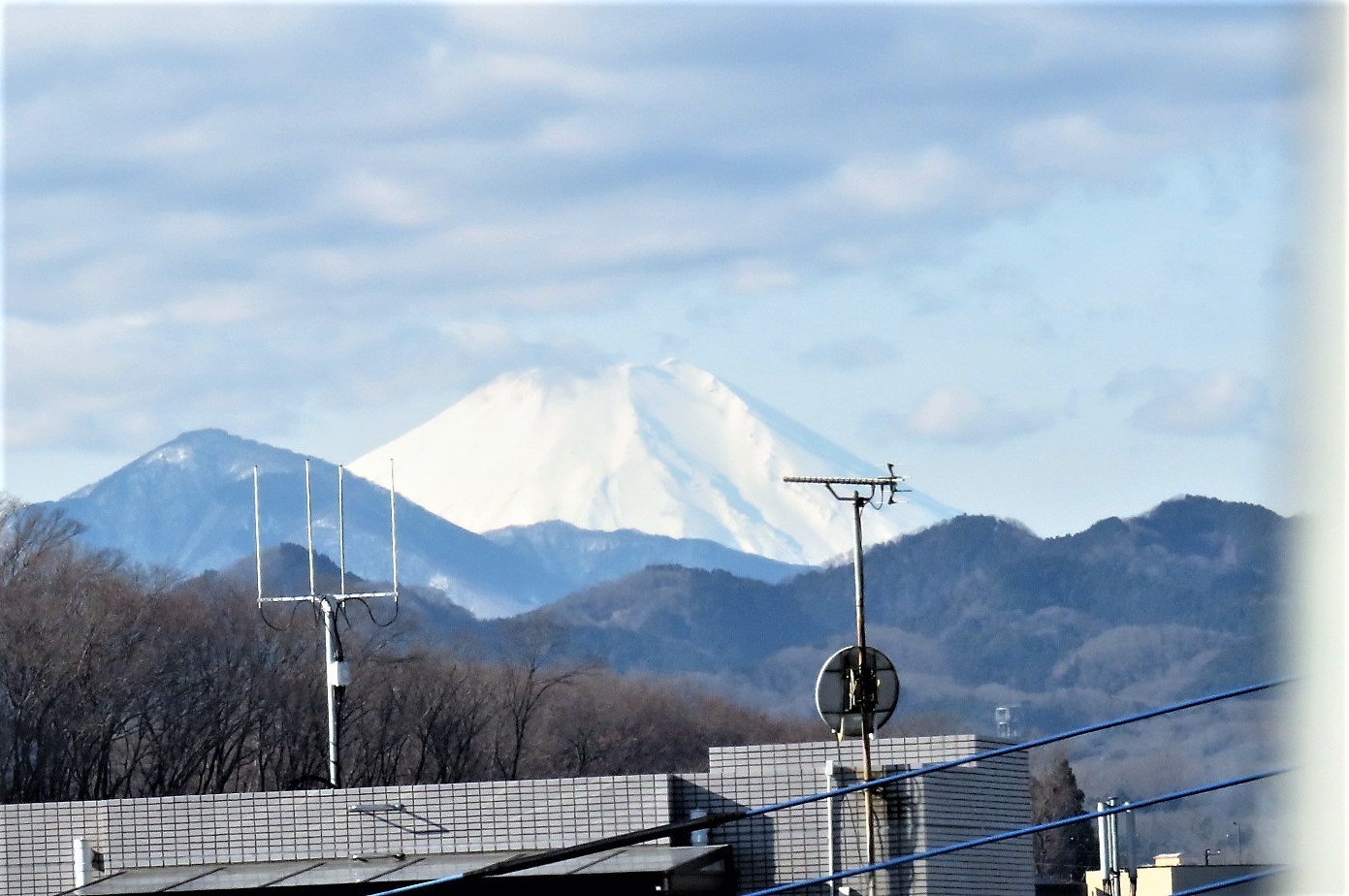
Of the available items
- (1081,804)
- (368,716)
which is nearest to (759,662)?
(1081,804)

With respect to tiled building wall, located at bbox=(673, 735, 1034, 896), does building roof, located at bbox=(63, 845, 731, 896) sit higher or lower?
lower

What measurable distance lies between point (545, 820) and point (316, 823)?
7.03 ft

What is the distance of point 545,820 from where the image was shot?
18312mm

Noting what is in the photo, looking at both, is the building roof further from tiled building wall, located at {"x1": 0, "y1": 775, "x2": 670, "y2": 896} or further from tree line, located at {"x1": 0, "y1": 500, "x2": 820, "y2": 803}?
tree line, located at {"x1": 0, "y1": 500, "x2": 820, "y2": 803}

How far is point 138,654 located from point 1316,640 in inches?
2581

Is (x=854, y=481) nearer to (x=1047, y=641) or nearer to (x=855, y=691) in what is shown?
(x=855, y=691)

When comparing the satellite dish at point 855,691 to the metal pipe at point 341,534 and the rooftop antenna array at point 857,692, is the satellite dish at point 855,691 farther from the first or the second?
the metal pipe at point 341,534

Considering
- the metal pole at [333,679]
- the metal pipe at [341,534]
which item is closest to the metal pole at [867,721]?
the metal pole at [333,679]

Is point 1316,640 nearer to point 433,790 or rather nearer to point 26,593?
point 433,790

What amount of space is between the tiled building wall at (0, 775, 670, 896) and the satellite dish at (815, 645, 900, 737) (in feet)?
6.37

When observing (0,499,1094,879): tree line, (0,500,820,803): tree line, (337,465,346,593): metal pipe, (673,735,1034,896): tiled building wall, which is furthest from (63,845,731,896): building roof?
A: (0,499,1094,879): tree line

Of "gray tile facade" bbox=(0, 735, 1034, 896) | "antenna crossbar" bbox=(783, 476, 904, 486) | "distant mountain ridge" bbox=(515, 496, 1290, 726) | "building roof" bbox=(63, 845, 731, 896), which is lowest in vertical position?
"building roof" bbox=(63, 845, 731, 896)

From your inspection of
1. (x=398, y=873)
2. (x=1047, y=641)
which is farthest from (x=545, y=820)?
(x=1047, y=641)

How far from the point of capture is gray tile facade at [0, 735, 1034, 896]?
721 inches
